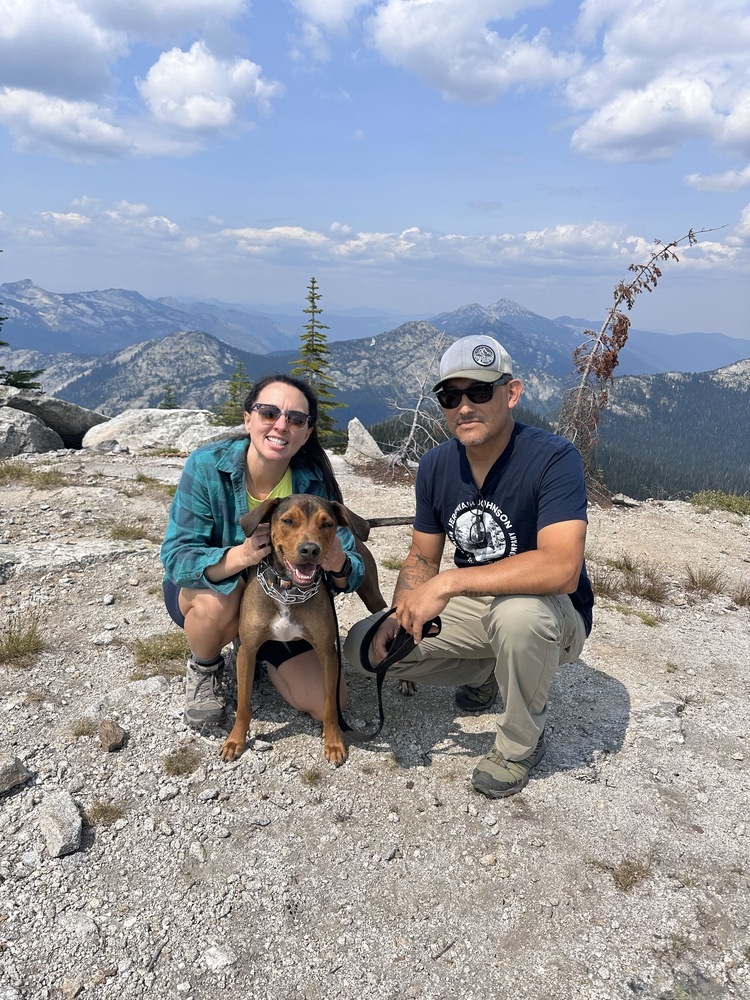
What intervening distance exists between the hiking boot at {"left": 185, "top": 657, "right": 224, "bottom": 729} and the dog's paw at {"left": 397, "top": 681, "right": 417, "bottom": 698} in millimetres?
1465

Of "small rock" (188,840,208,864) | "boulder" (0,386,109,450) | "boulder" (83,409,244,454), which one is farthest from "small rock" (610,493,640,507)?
"boulder" (0,386,109,450)

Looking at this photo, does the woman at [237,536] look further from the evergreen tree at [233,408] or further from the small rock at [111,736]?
the evergreen tree at [233,408]

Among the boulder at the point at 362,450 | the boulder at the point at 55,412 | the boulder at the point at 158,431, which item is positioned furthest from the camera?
the boulder at the point at 158,431

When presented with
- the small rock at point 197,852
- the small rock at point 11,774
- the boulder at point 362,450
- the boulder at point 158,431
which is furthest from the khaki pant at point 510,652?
the boulder at point 158,431

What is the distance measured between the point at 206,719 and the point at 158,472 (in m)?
10.3

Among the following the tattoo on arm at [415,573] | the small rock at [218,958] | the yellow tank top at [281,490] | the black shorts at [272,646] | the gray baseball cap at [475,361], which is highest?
the gray baseball cap at [475,361]

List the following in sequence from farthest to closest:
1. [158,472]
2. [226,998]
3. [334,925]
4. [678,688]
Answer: [158,472]
[678,688]
[334,925]
[226,998]

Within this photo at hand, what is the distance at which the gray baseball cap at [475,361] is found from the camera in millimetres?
3393

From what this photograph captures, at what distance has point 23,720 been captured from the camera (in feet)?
12.9

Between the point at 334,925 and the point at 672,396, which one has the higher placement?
the point at 334,925

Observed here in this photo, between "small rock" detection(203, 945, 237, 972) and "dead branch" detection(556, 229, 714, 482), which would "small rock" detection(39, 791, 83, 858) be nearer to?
"small rock" detection(203, 945, 237, 972)

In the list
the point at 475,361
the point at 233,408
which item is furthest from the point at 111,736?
the point at 233,408

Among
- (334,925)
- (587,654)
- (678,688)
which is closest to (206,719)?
(334,925)

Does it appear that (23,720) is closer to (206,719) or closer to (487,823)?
(206,719)
